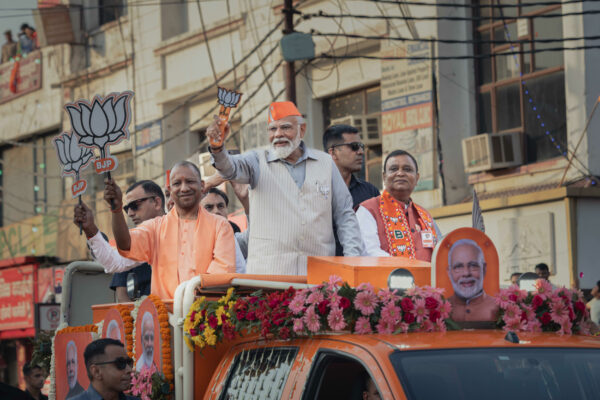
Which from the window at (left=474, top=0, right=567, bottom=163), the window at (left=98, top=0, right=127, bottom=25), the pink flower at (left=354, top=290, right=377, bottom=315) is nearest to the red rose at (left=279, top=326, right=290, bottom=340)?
the pink flower at (left=354, top=290, right=377, bottom=315)

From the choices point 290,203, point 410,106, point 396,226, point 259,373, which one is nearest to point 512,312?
point 259,373

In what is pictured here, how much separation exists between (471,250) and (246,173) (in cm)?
189

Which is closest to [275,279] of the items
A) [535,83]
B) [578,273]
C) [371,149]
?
[578,273]

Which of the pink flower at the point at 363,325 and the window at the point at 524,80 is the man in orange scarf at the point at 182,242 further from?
the window at the point at 524,80

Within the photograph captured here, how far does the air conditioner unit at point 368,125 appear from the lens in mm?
17891

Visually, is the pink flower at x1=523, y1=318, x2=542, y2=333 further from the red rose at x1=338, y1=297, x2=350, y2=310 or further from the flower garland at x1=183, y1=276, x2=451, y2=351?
the red rose at x1=338, y1=297, x2=350, y2=310

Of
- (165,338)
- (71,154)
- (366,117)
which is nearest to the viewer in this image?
(165,338)

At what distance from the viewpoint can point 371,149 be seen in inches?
725

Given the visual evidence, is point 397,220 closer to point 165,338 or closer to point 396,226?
point 396,226

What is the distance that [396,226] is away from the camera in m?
6.79

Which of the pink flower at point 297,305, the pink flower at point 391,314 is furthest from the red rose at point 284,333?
the pink flower at point 391,314

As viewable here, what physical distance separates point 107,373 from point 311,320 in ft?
4.14

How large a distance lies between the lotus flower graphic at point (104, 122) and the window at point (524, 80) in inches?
366

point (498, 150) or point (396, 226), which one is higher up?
point (498, 150)
